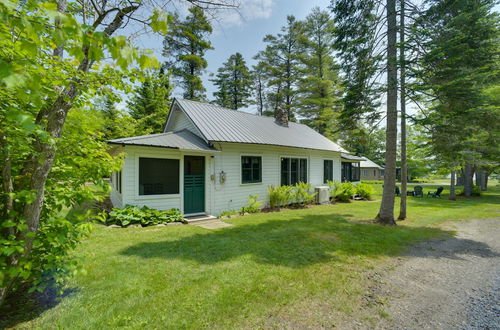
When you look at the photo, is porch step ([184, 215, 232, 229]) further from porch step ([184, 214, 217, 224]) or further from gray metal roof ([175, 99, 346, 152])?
gray metal roof ([175, 99, 346, 152])

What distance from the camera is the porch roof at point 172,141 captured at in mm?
7325

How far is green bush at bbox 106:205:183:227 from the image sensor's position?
7000mm

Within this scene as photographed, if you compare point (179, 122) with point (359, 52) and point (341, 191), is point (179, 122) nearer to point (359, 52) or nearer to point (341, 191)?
point (359, 52)

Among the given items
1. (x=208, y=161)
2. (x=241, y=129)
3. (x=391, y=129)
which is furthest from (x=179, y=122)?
(x=391, y=129)

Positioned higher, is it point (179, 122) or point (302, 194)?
point (179, 122)

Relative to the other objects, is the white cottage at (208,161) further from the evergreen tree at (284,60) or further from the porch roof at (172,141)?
the evergreen tree at (284,60)

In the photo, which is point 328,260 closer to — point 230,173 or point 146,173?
point 230,173

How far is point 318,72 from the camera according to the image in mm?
24406

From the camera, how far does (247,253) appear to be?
4918 millimetres

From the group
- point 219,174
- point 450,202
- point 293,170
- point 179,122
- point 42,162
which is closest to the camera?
point 42,162

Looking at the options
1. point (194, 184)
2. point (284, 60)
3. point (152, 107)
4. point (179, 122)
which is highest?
point (284, 60)

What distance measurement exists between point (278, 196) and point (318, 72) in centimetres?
1915

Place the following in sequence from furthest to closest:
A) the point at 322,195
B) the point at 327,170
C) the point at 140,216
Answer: the point at 327,170, the point at 322,195, the point at 140,216

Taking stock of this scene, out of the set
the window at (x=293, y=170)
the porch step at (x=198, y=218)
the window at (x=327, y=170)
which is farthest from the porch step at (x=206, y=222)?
the window at (x=327, y=170)
